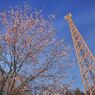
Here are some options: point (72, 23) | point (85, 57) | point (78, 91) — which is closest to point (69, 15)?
point (72, 23)

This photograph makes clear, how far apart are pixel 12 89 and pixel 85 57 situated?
19590 millimetres

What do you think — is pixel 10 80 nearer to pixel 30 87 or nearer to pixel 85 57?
pixel 30 87

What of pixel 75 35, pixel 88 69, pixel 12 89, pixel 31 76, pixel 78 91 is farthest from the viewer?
pixel 78 91

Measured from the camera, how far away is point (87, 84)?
3284 centimetres

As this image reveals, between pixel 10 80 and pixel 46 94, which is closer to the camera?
pixel 10 80

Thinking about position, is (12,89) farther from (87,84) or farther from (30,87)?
(87,84)

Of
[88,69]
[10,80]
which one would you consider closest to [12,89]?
[10,80]

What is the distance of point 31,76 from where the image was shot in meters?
17.9

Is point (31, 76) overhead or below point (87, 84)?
below

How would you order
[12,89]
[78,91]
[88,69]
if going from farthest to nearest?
[78,91], [88,69], [12,89]

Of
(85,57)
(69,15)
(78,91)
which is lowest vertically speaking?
(85,57)

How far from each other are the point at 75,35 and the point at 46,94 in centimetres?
2124

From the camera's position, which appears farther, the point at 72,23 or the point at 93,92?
Result: the point at 72,23

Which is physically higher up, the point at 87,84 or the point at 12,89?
the point at 87,84
